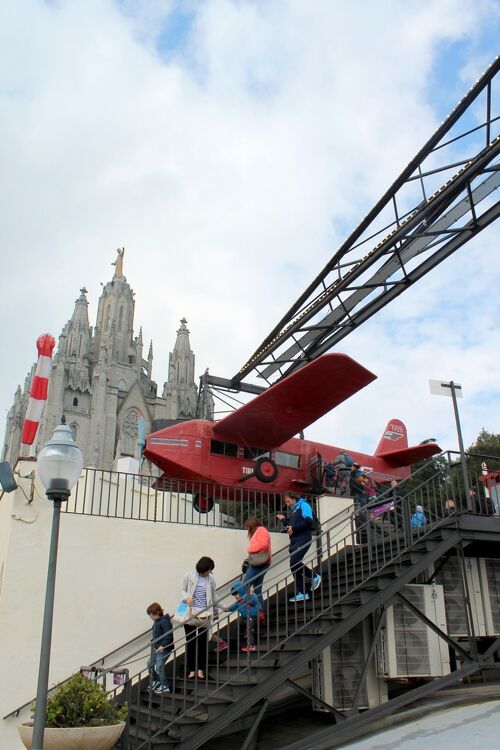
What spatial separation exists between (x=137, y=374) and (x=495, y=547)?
8961 cm

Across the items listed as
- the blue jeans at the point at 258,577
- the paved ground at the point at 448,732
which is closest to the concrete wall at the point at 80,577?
the blue jeans at the point at 258,577

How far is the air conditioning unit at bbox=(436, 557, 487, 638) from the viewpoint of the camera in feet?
31.8

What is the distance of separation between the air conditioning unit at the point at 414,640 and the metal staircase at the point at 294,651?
0.90 ft

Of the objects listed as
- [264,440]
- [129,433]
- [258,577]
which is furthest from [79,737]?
[129,433]

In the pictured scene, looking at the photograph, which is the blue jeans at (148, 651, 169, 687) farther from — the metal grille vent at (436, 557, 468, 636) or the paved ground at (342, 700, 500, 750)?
the metal grille vent at (436, 557, 468, 636)

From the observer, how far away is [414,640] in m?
9.16

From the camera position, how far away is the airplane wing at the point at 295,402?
1338 centimetres

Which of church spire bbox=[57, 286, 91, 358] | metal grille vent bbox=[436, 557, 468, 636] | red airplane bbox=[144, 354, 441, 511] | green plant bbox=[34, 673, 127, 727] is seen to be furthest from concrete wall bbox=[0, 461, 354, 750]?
church spire bbox=[57, 286, 91, 358]

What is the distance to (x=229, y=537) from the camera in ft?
38.0

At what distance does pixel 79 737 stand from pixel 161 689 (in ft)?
6.49

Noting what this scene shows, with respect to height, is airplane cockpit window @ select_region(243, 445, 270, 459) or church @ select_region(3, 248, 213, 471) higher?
church @ select_region(3, 248, 213, 471)

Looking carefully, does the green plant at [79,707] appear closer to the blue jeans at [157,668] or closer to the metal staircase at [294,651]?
the metal staircase at [294,651]

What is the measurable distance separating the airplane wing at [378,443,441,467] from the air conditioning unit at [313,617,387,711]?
10.1m

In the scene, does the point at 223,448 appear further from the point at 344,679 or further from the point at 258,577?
the point at 344,679
